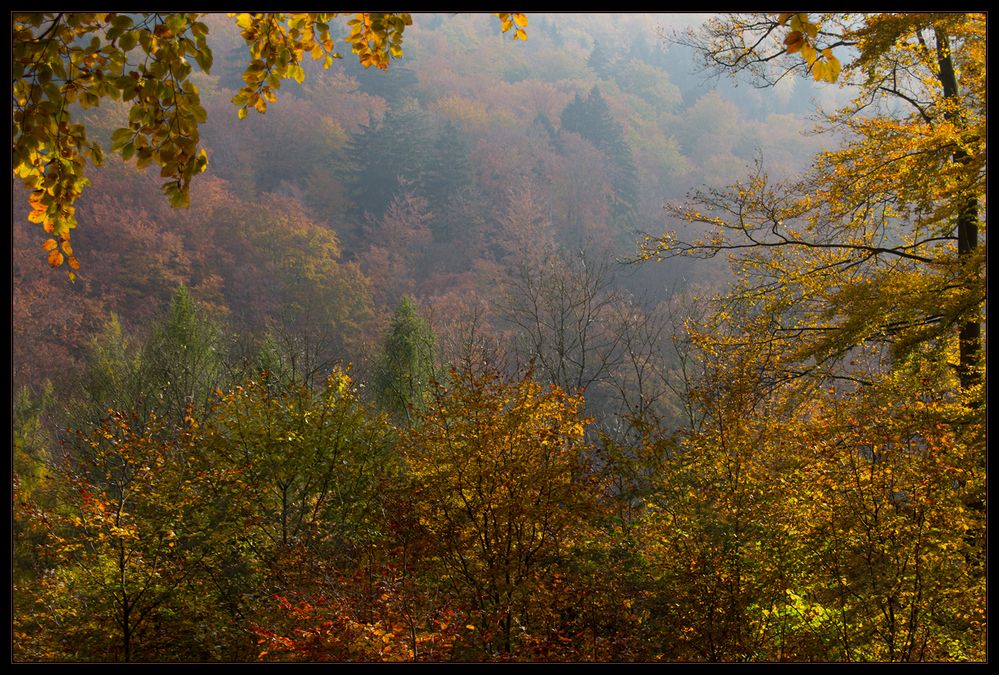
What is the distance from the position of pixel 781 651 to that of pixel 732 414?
2325mm

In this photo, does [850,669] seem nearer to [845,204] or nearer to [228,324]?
[845,204]

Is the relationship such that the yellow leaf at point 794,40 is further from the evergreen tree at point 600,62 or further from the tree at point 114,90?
the evergreen tree at point 600,62

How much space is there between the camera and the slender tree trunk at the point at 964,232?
6.36 meters

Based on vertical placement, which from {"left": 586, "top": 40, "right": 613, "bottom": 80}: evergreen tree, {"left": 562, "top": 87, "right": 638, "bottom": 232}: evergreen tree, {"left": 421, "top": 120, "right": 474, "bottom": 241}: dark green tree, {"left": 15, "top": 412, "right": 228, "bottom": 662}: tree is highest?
{"left": 586, "top": 40, "right": 613, "bottom": 80}: evergreen tree

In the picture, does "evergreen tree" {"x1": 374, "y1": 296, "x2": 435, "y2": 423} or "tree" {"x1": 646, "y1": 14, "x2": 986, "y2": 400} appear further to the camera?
"evergreen tree" {"x1": 374, "y1": 296, "x2": 435, "y2": 423}

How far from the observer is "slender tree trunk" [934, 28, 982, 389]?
20.9ft

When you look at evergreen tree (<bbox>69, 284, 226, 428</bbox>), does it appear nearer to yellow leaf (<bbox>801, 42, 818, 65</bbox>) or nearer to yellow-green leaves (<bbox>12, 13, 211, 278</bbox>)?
yellow-green leaves (<bbox>12, 13, 211, 278</bbox>)

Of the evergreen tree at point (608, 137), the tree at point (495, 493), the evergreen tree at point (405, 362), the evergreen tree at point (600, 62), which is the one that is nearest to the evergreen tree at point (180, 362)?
the evergreen tree at point (405, 362)

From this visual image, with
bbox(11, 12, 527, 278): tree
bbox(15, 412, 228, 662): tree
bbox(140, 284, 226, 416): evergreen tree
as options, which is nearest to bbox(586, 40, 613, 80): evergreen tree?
bbox(140, 284, 226, 416): evergreen tree

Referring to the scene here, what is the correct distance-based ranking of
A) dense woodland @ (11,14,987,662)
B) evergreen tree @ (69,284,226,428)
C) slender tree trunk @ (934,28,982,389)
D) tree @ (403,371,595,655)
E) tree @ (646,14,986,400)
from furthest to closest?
evergreen tree @ (69,284,226,428) < tree @ (403,371,595,655) < slender tree trunk @ (934,28,982,389) < tree @ (646,14,986,400) < dense woodland @ (11,14,987,662)

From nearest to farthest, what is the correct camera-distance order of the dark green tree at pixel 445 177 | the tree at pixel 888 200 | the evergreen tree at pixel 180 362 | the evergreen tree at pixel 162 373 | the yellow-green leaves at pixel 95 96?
1. the yellow-green leaves at pixel 95 96
2. the tree at pixel 888 200
3. the evergreen tree at pixel 162 373
4. the evergreen tree at pixel 180 362
5. the dark green tree at pixel 445 177

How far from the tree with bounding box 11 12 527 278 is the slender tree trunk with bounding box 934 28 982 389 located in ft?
19.1

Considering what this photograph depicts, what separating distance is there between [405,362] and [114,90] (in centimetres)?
1654

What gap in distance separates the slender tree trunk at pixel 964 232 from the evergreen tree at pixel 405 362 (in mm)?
12340
